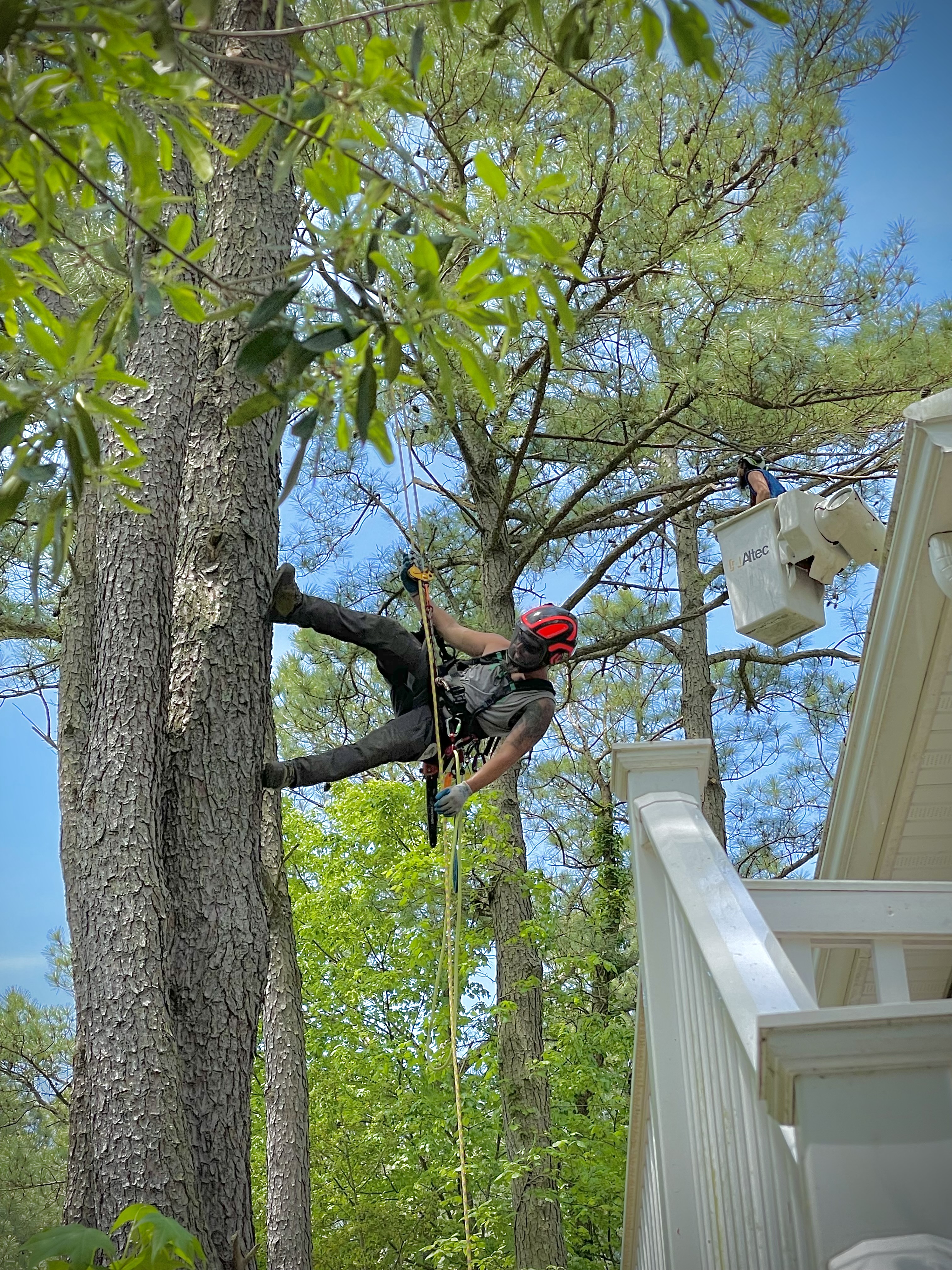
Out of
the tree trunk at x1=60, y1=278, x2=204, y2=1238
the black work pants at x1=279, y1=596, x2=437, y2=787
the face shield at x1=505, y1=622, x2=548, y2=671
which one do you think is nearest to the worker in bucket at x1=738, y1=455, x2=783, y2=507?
the face shield at x1=505, y1=622, x2=548, y2=671

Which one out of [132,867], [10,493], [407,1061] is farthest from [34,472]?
[407,1061]

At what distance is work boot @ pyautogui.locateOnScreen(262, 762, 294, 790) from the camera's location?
3.97m

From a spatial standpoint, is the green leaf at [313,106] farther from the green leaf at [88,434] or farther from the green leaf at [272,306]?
the green leaf at [88,434]

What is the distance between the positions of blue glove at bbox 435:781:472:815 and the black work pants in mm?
222

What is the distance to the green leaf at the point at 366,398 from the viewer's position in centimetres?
172

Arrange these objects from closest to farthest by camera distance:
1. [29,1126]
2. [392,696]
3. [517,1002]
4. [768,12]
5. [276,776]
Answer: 1. [768,12]
2. [276,776]
3. [392,696]
4. [517,1002]
5. [29,1126]

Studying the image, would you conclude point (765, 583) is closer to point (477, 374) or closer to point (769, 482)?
point (769, 482)

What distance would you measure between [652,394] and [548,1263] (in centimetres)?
601

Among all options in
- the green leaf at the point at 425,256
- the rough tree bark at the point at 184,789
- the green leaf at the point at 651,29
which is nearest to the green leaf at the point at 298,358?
the green leaf at the point at 425,256

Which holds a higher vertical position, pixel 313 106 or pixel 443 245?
pixel 313 106

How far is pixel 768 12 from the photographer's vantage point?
155 centimetres

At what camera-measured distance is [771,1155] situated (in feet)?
6.39

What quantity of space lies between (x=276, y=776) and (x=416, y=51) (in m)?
2.72

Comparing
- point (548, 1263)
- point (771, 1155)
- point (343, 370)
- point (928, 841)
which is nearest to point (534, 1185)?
point (548, 1263)
